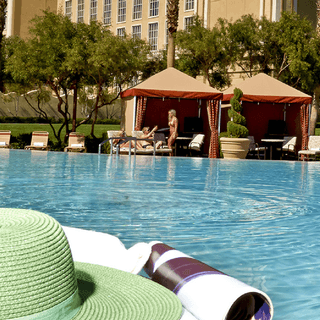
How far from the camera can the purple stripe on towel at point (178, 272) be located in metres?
2.18

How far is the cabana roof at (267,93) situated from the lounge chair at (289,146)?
165 centimetres

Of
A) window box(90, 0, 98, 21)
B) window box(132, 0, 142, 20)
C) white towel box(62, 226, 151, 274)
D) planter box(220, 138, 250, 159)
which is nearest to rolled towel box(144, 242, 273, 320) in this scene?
white towel box(62, 226, 151, 274)

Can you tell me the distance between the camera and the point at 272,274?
3.06 metres

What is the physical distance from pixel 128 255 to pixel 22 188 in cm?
502

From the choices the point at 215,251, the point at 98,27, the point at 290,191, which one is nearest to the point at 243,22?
the point at 98,27

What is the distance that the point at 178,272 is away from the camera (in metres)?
2.25

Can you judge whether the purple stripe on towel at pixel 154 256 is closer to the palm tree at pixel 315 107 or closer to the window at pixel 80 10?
the palm tree at pixel 315 107

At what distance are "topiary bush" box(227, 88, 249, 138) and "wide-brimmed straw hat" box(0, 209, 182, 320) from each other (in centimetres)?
1482

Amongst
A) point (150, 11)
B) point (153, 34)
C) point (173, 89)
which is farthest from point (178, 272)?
point (150, 11)

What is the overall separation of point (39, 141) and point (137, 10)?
2536 centimetres

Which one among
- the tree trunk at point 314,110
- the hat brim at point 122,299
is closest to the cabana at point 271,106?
the tree trunk at point 314,110

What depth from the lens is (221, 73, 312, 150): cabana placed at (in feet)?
57.6

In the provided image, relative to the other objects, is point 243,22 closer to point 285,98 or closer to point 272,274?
point 285,98

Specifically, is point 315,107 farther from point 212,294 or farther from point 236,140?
point 212,294
